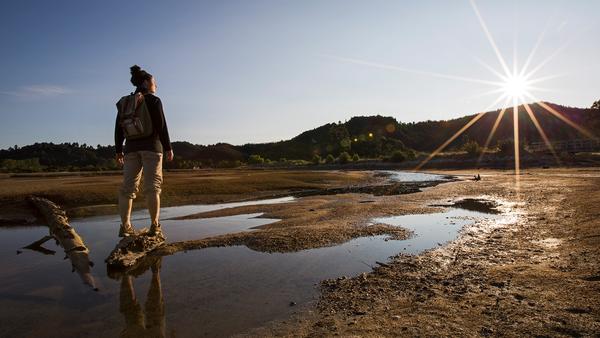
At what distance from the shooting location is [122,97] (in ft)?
17.5

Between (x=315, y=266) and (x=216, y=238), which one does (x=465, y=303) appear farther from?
(x=216, y=238)

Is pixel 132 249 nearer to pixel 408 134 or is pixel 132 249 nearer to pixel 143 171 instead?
pixel 143 171

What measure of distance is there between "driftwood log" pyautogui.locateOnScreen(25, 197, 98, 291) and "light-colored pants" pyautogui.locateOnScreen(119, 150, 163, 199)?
952 millimetres

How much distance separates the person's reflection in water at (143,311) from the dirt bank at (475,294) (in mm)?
862

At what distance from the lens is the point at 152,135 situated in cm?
534

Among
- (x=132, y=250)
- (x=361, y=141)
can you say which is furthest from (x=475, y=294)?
(x=361, y=141)

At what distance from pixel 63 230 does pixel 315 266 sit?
3888mm

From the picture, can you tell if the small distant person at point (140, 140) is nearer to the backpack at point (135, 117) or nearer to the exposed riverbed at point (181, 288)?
the backpack at point (135, 117)

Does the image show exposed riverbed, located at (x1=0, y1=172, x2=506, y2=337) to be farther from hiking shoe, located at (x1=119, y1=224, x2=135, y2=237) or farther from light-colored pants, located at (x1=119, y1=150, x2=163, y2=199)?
light-colored pants, located at (x1=119, y1=150, x2=163, y2=199)

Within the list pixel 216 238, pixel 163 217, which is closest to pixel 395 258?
pixel 216 238

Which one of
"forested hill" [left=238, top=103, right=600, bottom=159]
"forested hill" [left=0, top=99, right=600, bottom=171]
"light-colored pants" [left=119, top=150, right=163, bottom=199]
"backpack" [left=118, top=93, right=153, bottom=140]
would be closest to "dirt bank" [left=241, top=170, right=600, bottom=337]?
"light-colored pants" [left=119, top=150, right=163, bottom=199]

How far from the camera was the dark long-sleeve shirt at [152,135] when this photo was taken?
5309mm

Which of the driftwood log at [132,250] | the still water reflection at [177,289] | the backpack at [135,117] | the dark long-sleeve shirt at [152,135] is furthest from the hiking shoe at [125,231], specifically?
the backpack at [135,117]

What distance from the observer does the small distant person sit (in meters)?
5.20
